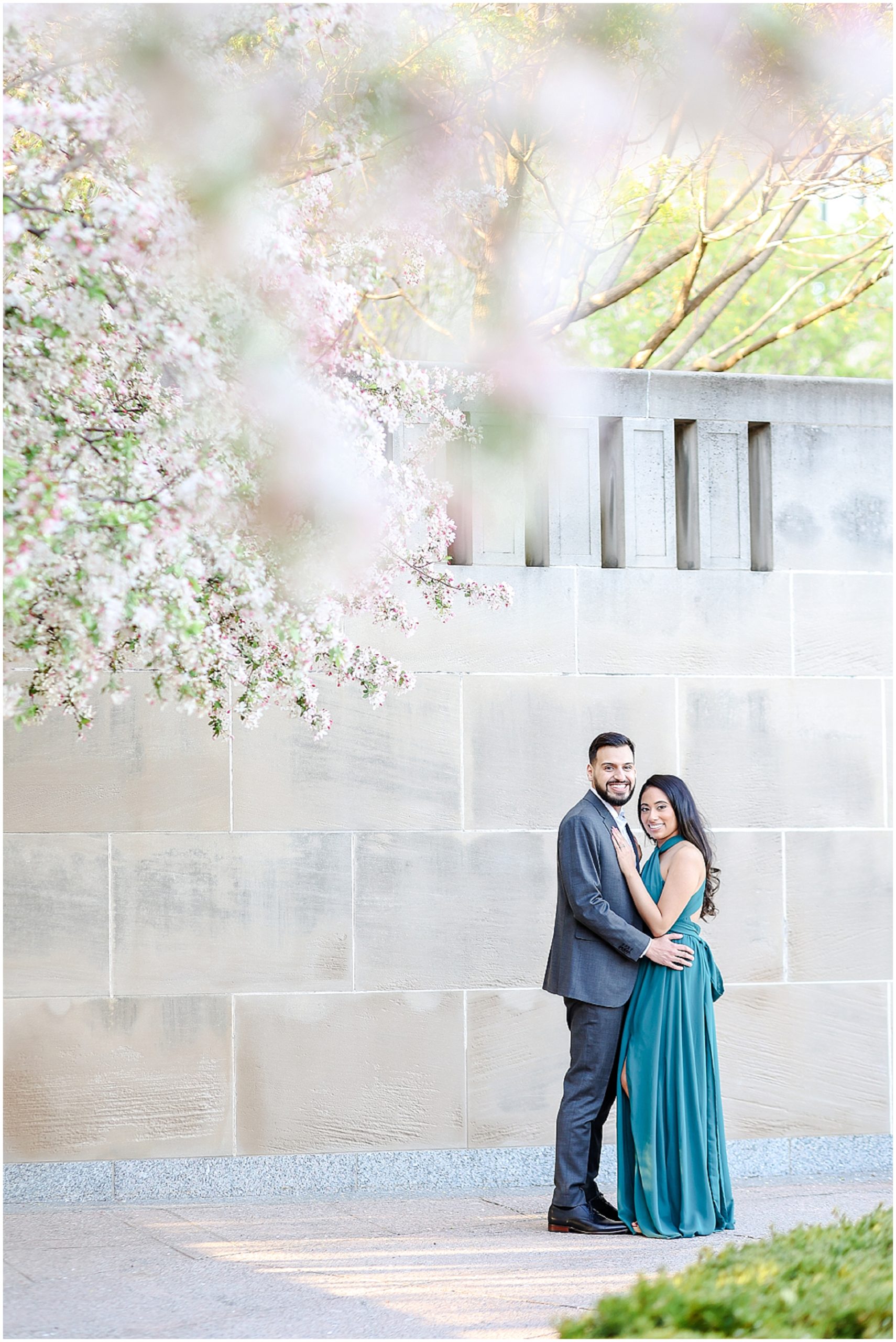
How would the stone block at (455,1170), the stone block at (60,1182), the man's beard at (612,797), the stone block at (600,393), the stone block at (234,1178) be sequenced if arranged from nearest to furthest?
1. the man's beard at (612,797)
2. the stone block at (60,1182)
3. the stone block at (234,1178)
4. the stone block at (455,1170)
5. the stone block at (600,393)

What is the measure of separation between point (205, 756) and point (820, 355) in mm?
14348

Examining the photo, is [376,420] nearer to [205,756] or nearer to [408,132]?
[408,132]

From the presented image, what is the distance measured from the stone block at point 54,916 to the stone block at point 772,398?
393 cm

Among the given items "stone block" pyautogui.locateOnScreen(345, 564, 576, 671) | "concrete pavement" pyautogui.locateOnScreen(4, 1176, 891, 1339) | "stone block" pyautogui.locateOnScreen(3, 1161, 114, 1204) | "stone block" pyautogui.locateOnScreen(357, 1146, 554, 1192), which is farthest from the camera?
"stone block" pyautogui.locateOnScreen(345, 564, 576, 671)

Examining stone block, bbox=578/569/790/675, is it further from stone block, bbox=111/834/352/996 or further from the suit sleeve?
stone block, bbox=111/834/352/996

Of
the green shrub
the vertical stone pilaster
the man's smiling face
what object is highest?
the vertical stone pilaster

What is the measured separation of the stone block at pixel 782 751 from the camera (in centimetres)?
737

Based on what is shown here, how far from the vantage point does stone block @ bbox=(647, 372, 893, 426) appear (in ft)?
24.7

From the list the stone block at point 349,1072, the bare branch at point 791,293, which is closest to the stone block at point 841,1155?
the stone block at point 349,1072

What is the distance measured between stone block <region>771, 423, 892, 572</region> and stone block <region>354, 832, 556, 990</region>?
231cm

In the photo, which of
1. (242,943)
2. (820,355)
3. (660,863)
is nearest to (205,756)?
(242,943)

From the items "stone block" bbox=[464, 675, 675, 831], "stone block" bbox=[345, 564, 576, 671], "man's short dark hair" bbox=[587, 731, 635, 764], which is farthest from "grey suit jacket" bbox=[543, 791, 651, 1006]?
"stone block" bbox=[345, 564, 576, 671]

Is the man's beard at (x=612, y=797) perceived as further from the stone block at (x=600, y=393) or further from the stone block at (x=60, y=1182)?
the stone block at (x=60, y=1182)

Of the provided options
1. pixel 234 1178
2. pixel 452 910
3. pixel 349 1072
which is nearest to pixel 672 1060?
pixel 452 910
